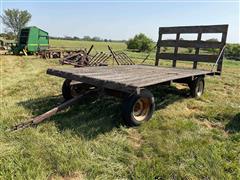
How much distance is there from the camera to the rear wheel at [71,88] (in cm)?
506

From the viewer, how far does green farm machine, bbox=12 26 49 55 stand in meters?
17.8

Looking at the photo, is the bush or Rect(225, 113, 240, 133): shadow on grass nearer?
Rect(225, 113, 240, 133): shadow on grass

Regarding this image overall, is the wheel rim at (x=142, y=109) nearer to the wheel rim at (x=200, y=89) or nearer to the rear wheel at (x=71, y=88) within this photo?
the rear wheel at (x=71, y=88)

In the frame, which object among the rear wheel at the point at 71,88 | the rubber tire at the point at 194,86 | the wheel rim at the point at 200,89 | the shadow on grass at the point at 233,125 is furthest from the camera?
the wheel rim at the point at 200,89

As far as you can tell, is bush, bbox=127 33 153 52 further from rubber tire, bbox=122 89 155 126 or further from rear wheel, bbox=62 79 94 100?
rubber tire, bbox=122 89 155 126

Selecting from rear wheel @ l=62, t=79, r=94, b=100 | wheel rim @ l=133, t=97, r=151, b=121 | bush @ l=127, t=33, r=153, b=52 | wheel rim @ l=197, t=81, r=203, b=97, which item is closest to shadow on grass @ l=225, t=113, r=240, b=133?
wheel rim @ l=133, t=97, r=151, b=121

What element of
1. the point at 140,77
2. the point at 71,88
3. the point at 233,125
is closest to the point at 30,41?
the point at 71,88

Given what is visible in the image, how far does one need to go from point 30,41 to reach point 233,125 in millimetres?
16951

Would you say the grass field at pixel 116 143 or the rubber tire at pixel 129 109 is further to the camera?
the rubber tire at pixel 129 109

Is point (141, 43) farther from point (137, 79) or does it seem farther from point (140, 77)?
point (137, 79)

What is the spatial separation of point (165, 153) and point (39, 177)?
1.58 metres

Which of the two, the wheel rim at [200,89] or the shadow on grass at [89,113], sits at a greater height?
the wheel rim at [200,89]

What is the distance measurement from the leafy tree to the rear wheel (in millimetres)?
49856

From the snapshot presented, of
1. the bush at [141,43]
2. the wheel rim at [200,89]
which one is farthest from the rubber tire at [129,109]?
the bush at [141,43]
